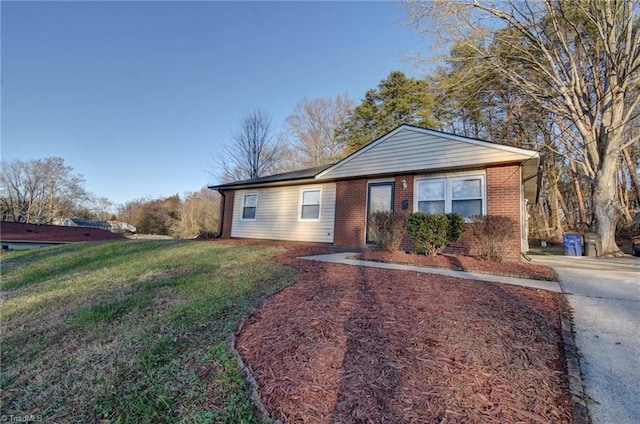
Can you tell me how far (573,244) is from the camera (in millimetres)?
10648

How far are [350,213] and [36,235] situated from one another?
23.4 metres

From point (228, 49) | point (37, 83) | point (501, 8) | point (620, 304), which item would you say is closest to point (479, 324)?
point (620, 304)

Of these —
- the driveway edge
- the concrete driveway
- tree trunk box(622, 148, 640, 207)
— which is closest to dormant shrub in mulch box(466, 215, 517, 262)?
the concrete driveway

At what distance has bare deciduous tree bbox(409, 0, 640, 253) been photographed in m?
9.56

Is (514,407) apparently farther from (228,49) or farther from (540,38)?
(228,49)

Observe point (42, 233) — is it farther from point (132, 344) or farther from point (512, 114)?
point (512, 114)

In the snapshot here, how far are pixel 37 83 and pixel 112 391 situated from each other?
1810 centimetres

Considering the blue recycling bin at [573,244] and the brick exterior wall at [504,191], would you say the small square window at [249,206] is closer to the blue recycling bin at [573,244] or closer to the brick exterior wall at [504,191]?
the brick exterior wall at [504,191]

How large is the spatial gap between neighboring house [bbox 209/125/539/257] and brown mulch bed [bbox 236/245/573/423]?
14.5ft

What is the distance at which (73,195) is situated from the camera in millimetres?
39250

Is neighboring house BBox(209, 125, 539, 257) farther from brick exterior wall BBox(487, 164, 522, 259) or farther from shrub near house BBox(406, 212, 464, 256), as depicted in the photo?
shrub near house BBox(406, 212, 464, 256)

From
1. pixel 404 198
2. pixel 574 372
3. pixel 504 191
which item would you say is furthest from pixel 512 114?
pixel 574 372

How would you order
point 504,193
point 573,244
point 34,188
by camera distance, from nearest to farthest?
1. point 504,193
2. point 573,244
3. point 34,188

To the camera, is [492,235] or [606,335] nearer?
[606,335]
